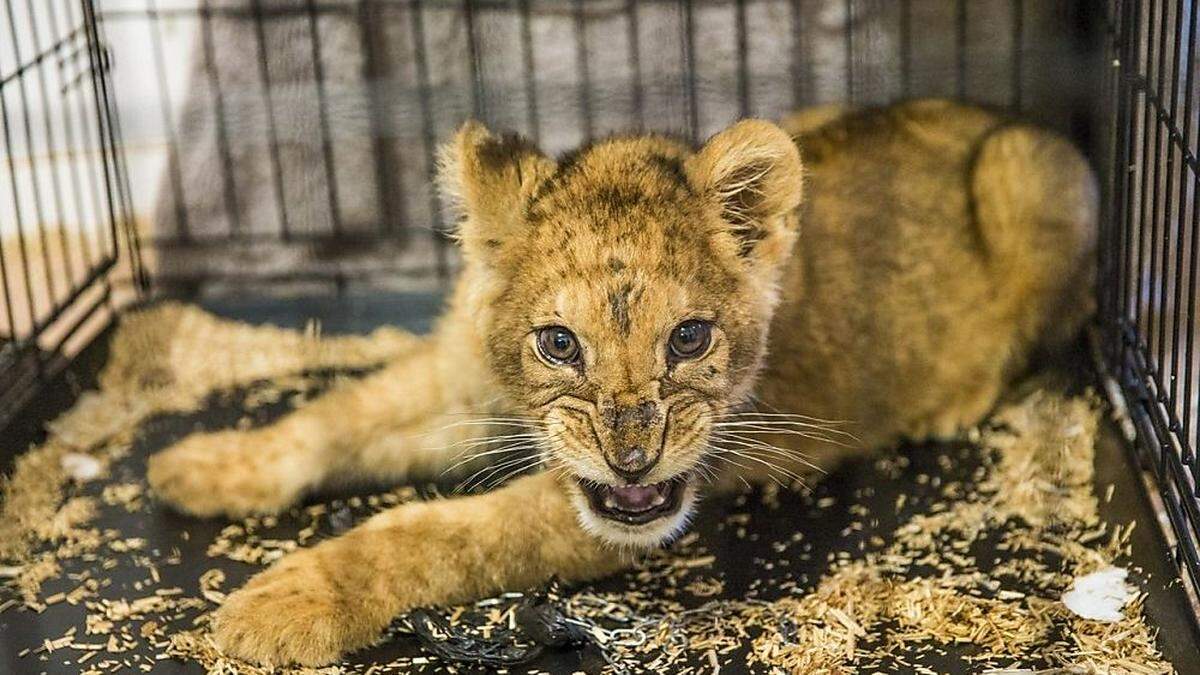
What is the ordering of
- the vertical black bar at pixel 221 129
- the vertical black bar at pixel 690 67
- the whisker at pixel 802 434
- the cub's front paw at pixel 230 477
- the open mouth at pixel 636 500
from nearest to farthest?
1. the open mouth at pixel 636 500
2. the whisker at pixel 802 434
3. the cub's front paw at pixel 230 477
4. the vertical black bar at pixel 690 67
5. the vertical black bar at pixel 221 129

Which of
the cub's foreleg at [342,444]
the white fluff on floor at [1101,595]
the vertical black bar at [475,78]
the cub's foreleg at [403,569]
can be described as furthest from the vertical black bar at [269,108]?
the white fluff on floor at [1101,595]

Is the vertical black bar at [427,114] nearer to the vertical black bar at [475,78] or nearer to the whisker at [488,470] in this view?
the vertical black bar at [475,78]

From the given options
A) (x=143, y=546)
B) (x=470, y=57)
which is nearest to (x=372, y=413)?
(x=143, y=546)

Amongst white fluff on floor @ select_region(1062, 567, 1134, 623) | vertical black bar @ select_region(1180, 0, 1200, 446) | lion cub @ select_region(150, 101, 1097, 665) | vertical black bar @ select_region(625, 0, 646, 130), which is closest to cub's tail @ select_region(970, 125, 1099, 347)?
lion cub @ select_region(150, 101, 1097, 665)

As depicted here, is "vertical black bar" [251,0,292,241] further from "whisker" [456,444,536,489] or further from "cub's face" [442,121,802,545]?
"cub's face" [442,121,802,545]

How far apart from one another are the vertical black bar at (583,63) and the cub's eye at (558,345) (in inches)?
70.7

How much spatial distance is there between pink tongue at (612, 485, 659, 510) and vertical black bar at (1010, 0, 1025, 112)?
81.0 inches

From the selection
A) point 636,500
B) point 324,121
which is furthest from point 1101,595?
point 324,121

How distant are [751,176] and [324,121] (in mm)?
2023

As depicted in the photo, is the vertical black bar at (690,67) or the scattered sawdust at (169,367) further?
the vertical black bar at (690,67)

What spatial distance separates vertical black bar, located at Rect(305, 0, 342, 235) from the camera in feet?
14.7

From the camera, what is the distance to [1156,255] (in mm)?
3467

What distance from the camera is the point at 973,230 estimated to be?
3.77 metres

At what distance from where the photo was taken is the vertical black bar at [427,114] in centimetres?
449
